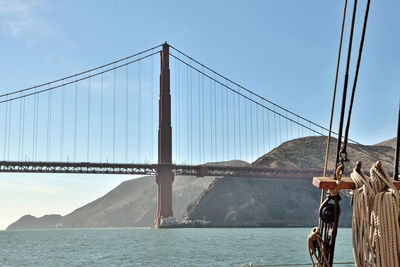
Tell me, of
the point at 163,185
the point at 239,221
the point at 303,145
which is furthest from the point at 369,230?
the point at 303,145

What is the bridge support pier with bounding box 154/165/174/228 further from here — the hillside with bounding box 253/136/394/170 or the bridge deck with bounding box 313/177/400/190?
the bridge deck with bounding box 313/177/400/190

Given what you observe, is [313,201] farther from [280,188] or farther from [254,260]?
[254,260]

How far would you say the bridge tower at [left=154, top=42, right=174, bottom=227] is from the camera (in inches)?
3654

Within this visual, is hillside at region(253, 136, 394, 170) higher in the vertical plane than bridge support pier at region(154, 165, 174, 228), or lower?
higher

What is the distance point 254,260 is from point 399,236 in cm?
2747

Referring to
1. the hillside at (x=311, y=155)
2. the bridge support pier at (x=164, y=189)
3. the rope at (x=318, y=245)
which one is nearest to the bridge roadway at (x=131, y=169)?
the bridge support pier at (x=164, y=189)

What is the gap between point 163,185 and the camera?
307 ft

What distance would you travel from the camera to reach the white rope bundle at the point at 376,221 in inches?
149

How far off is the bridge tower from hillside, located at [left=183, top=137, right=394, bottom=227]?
30107 mm

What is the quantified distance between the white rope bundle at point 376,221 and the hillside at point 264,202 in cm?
12209

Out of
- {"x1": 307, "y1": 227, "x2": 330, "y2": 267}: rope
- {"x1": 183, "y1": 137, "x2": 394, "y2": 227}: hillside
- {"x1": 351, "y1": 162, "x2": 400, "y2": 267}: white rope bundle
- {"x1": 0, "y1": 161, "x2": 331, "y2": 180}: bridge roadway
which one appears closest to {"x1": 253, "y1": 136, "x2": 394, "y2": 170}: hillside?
{"x1": 183, "y1": 137, "x2": 394, "y2": 227}: hillside

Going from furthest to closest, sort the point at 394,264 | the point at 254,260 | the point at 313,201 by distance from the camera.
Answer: the point at 313,201
the point at 254,260
the point at 394,264

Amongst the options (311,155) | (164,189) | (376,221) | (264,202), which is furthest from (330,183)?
(311,155)

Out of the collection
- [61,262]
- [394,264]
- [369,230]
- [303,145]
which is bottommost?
[61,262]
